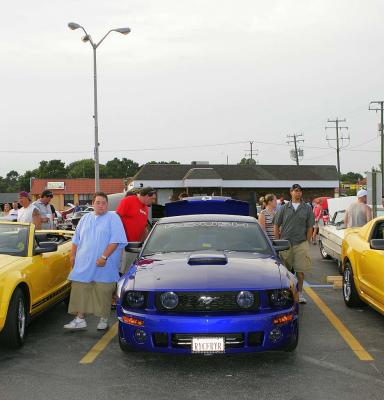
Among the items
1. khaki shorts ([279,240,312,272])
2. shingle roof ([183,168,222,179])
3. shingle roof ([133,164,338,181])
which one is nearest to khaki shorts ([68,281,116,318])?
khaki shorts ([279,240,312,272])

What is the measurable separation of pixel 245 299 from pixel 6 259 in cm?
275

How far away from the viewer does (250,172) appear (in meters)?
64.6

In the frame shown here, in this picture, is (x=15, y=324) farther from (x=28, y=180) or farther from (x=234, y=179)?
(x=28, y=180)

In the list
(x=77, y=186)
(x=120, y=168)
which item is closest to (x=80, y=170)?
(x=120, y=168)

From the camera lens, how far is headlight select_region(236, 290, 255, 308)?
4.66 metres

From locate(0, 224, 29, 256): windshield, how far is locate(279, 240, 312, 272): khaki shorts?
385 centimetres

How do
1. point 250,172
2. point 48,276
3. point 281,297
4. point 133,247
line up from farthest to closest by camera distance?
point 250,172
point 48,276
point 133,247
point 281,297

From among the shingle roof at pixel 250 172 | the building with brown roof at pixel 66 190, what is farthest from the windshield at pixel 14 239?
the building with brown roof at pixel 66 190

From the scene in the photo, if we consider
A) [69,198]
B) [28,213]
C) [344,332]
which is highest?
[28,213]

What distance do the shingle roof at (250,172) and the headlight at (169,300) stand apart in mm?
55584

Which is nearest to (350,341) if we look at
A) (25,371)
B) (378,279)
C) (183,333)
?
(378,279)

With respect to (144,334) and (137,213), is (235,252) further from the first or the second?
(137,213)

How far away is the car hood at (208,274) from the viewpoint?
4.71m

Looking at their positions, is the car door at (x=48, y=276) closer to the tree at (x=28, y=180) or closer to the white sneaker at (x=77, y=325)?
the white sneaker at (x=77, y=325)
